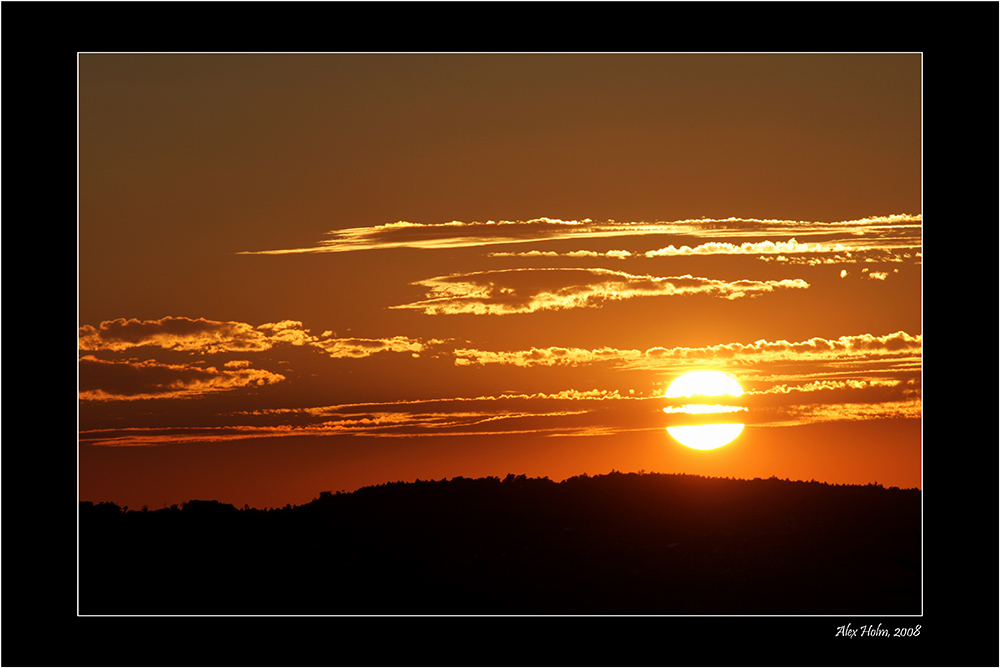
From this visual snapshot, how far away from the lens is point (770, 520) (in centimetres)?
1576

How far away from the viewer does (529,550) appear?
1523cm

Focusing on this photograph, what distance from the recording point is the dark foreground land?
43.6 feet

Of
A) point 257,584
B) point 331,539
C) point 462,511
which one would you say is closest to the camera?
point 257,584

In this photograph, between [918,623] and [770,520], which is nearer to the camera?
[918,623]

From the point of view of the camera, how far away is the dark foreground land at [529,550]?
13295 millimetres
